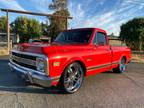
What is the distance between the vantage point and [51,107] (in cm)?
441

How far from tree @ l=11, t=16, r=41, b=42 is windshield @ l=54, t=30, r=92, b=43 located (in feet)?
156

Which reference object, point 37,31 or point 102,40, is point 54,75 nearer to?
point 102,40

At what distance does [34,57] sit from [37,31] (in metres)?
51.0

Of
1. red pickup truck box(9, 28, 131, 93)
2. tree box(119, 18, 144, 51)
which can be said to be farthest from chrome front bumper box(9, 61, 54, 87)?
tree box(119, 18, 144, 51)

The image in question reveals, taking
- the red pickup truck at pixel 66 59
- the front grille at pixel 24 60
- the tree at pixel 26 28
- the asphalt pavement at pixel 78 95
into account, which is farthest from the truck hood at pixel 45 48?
the tree at pixel 26 28

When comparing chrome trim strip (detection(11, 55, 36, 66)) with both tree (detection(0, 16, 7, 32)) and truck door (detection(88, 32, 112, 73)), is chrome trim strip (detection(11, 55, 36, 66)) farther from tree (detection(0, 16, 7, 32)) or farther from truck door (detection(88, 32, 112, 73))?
tree (detection(0, 16, 7, 32))

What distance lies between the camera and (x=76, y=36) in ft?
21.9

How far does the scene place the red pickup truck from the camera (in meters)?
4.74

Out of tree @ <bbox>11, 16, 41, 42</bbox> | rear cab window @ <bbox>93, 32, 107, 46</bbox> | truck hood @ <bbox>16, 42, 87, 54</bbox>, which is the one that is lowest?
truck hood @ <bbox>16, 42, 87, 54</bbox>

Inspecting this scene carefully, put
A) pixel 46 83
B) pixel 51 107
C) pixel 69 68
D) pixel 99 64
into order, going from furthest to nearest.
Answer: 1. pixel 99 64
2. pixel 69 68
3. pixel 46 83
4. pixel 51 107

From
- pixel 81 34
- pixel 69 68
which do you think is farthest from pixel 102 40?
pixel 69 68

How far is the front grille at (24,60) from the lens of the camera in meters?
4.96

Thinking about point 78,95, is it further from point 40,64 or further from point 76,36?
point 76,36

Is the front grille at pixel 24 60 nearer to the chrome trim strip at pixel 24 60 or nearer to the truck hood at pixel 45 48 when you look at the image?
the chrome trim strip at pixel 24 60
